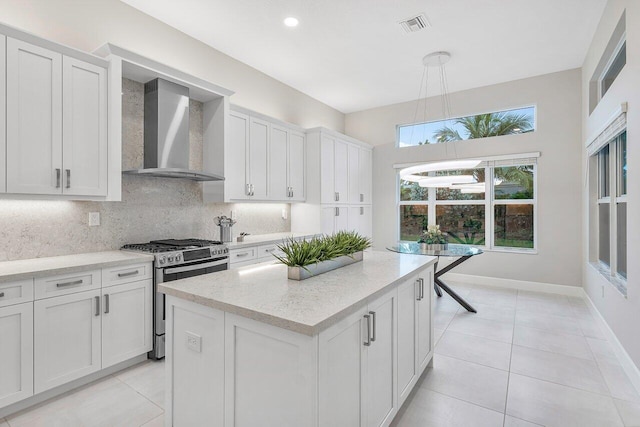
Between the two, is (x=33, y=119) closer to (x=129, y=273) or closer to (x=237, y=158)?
(x=129, y=273)

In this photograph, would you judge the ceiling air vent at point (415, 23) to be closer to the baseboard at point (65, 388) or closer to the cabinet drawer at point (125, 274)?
the cabinet drawer at point (125, 274)

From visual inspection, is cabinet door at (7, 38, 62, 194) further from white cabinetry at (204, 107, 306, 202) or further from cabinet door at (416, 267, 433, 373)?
cabinet door at (416, 267, 433, 373)

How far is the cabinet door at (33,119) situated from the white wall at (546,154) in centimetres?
522

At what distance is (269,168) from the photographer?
4441 millimetres

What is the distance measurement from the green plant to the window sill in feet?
7.56

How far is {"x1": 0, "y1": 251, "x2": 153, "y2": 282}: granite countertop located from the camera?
2137mm

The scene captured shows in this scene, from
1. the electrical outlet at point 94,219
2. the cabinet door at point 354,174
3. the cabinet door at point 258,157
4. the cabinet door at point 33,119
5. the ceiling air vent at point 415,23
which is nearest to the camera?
the cabinet door at point 33,119

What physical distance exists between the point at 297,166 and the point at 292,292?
3513 mm

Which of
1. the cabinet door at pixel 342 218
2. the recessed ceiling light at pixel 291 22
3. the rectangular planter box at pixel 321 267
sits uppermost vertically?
the recessed ceiling light at pixel 291 22

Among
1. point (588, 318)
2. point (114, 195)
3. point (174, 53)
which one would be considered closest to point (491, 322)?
point (588, 318)

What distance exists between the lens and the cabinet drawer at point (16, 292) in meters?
2.05

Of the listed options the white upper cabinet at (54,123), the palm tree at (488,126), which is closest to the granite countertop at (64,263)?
the white upper cabinet at (54,123)

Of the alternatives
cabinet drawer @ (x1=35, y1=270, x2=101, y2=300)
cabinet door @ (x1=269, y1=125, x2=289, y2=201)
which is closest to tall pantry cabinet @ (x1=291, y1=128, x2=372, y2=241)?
cabinet door @ (x1=269, y1=125, x2=289, y2=201)

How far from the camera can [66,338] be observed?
233 cm
